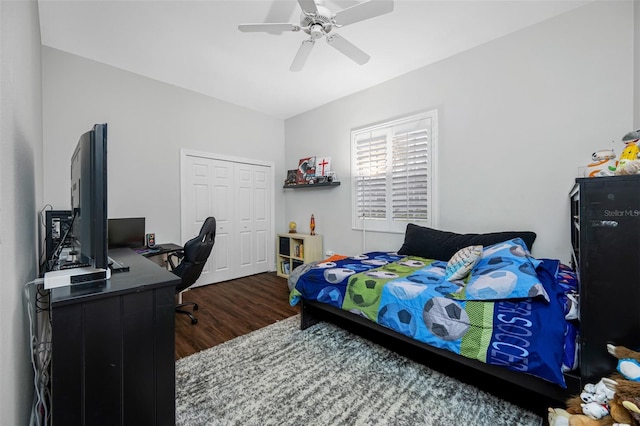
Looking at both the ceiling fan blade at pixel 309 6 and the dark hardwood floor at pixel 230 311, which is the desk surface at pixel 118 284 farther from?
the ceiling fan blade at pixel 309 6

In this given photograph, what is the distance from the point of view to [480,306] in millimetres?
1591

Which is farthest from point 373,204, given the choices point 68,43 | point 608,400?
point 68,43

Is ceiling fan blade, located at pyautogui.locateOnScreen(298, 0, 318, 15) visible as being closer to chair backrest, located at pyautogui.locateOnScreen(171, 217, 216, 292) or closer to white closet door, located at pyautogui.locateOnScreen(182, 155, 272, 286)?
chair backrest, located at pyautogui.locateOnScreen(171, 217, 216, 292)

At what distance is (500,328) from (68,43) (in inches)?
176

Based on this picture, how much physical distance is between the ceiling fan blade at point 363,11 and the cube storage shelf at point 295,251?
2.91 meters

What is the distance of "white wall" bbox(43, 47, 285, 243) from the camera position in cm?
281

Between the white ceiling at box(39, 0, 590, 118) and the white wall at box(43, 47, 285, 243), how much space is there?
0.71 feet

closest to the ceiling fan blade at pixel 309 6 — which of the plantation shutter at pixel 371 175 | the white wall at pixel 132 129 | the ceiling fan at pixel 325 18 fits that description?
the ceiling fan at pixel 325 18

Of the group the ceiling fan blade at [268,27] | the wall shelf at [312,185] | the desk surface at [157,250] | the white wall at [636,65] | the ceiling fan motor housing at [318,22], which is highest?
the ceiling fan motor housing at [318,22]

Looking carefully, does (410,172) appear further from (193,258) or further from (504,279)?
(193,258)

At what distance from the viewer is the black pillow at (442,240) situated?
2.50 m

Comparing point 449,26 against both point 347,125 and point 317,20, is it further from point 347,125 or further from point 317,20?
point 347,125

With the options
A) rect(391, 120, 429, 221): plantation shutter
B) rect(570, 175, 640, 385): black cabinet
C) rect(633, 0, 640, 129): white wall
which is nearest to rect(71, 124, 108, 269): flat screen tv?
rect(570, 175, 640, 385): black cabinet

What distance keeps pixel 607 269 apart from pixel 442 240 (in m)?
1.68
